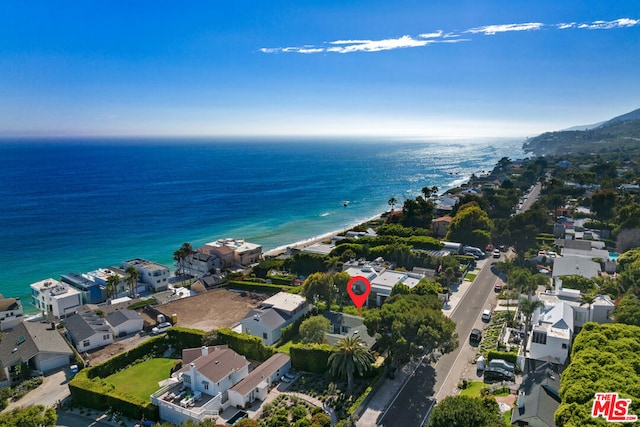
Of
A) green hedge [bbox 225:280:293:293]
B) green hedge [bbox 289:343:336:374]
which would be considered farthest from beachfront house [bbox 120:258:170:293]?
green hedge [bbox 289:343:336:374]

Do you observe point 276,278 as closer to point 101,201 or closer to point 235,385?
point 235,385

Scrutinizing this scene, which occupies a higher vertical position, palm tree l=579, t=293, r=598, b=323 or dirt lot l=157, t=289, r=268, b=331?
palm tree l=579, t=293, r=598, b=323

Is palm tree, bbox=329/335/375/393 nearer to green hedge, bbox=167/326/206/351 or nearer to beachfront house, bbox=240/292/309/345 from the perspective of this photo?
beachfront house, bbox=240/292/309/345

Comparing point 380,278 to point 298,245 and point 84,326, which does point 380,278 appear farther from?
point 84,326

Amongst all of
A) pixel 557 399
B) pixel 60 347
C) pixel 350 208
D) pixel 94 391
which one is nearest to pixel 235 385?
pixel 94 391

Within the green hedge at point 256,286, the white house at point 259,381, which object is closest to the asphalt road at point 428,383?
the white house at point 259,381

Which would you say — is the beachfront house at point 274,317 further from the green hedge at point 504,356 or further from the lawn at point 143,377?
the green hedge at point 504,356
